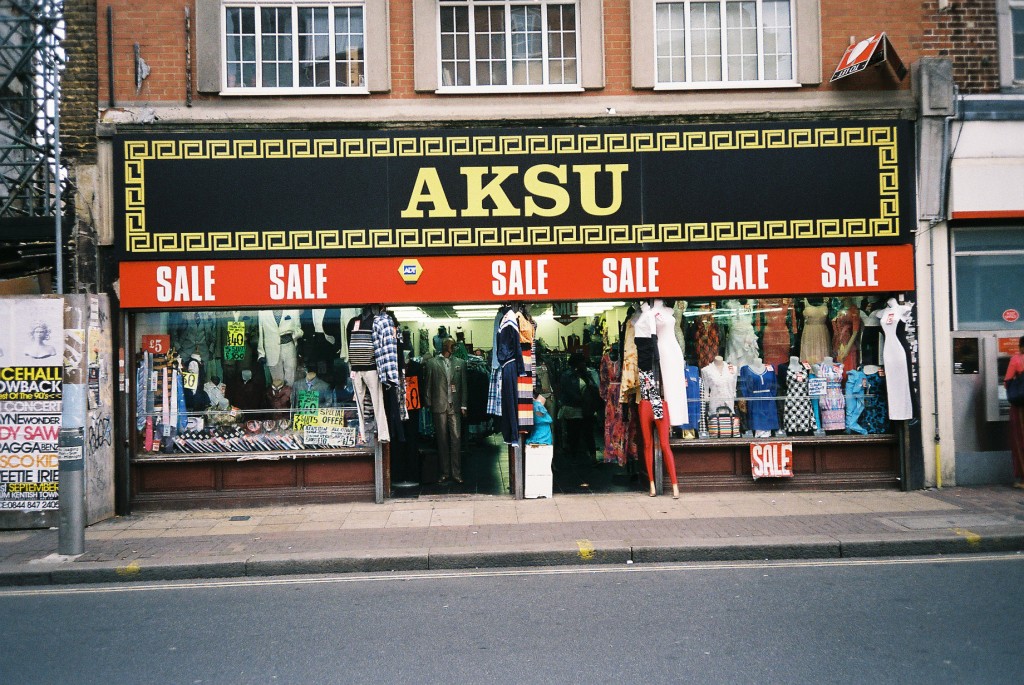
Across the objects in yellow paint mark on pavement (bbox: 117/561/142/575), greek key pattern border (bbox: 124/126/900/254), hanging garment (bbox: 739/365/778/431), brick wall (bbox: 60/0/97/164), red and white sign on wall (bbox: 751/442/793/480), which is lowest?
yellow paint mark on pavement (bbox: 117/561/142/575)

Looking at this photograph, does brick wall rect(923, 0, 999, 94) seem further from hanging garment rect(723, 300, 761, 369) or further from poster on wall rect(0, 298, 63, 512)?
poster on wall rect(0, 298, 63, 512)

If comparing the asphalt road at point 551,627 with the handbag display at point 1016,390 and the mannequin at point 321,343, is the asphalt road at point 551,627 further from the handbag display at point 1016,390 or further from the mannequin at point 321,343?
the mannequin at point 321,343

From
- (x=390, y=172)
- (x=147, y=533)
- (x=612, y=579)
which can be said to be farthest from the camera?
(x=390, y=172)

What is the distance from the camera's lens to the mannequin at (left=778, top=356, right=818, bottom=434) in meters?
11.3

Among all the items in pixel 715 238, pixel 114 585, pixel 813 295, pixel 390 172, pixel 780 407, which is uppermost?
pixel 390 172

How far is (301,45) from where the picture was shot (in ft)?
36.6

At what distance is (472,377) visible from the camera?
47.0 feet

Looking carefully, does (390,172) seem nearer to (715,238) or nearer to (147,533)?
(715,238)

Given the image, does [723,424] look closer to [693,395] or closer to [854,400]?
[693,395]

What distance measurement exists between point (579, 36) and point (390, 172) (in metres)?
3.20

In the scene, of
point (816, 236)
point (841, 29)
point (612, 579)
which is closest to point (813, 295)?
point (816, 236)

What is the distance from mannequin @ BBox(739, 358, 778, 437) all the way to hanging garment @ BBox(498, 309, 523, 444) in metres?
3.20

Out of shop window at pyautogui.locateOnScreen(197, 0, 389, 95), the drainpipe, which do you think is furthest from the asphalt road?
shop window at pyautogui.locateOnScreen(197, 0, 389, 95)

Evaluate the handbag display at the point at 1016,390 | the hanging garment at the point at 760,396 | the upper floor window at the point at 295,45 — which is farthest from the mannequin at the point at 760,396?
the upper floor window at the point at 295,45
